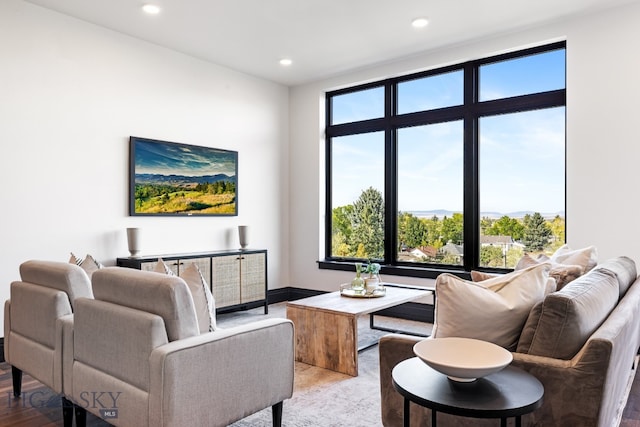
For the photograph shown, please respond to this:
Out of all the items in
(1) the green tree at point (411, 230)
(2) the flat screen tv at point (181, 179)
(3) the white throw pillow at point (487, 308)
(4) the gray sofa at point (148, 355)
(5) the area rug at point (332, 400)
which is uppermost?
(2) the flat screen tv at point (181, 179)

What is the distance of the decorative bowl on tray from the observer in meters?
1.49

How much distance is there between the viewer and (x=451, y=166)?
16.9 ft

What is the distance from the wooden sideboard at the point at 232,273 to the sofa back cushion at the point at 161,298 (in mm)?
2303

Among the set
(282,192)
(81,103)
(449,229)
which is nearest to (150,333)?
(81,103)

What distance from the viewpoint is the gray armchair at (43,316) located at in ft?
8.20

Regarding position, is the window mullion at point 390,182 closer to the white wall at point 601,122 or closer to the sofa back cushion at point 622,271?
the white wall at point 601,122

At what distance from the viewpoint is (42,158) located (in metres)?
3.94

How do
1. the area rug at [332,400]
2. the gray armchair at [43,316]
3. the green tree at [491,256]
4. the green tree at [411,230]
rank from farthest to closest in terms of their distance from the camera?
the green tree at [411,230], the green tree at [491,256], the area rug at [332,400], the gray armchair at [43,316]

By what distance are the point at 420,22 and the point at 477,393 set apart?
12.1ft

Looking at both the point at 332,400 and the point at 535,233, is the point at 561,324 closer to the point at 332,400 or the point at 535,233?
the point at 332,400

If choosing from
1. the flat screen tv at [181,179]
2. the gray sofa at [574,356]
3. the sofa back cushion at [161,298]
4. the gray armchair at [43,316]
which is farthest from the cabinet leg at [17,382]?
the gray sofa at [574,356]

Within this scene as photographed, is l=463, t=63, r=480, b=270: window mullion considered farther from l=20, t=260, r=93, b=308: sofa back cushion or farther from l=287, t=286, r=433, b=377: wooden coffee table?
l=20, t=260, r=93, b=308: sofa back cushion

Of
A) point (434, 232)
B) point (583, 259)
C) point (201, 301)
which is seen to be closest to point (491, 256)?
point (434, 232)

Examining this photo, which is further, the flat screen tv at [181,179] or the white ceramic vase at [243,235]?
the white ceramic vase at [243,235]
